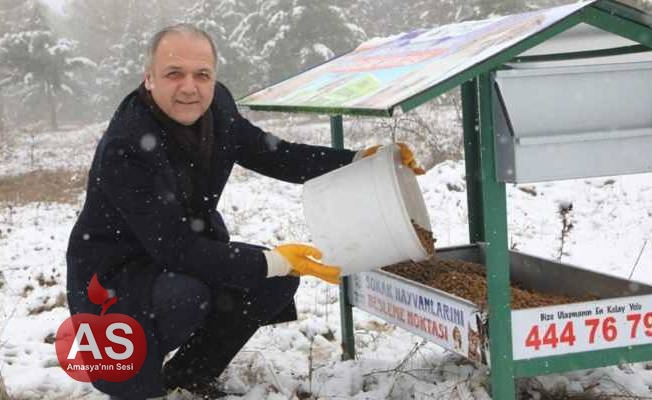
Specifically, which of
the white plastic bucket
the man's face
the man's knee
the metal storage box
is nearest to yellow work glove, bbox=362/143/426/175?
the white plastic bucket

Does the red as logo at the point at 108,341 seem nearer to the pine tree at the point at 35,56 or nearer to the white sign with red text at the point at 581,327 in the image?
the white sign with red text at the point at 581,327

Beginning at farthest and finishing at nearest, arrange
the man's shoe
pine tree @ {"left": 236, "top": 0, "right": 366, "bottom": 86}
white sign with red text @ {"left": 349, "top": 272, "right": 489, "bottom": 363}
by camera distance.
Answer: pine tree @ {"left": 236, "top": 0, "right": 366, "bottom": 86}, the man's shoe, white sign with red text @ {"left": 349, "top": 272, "right": 489, "bottom": 363}

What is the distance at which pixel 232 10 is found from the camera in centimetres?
3366

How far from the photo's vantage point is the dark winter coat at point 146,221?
250cm

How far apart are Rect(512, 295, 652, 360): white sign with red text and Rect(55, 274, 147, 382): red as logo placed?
129 centimetres

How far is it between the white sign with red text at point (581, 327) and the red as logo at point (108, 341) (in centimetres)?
129

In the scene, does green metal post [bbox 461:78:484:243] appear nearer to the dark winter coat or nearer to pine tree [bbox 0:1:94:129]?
the dark winter coat

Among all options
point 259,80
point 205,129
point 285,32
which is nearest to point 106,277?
point 205,129

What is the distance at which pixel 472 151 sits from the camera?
367 cm

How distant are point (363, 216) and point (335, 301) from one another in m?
2.06

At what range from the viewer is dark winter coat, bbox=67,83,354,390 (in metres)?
2.50

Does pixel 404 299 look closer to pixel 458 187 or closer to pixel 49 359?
pixel 49 359

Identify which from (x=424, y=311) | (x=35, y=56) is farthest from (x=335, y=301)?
(x=35, y=56)

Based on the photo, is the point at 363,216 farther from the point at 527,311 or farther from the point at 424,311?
the point at 527,311
